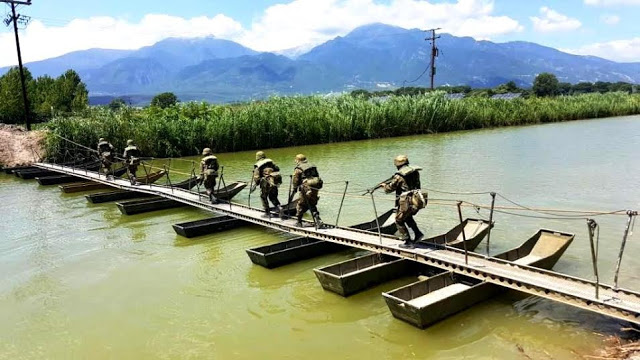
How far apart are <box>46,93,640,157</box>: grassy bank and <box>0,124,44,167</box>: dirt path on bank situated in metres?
1.28

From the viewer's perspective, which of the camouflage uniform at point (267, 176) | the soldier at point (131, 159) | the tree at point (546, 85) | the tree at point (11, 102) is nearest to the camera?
the camouflage uniform at point (267, 176)

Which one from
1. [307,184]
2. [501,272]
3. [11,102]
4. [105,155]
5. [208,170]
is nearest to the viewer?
[501,272]

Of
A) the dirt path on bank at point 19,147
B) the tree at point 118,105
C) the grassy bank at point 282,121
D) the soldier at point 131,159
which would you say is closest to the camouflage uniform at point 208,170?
the soldier at point 131,159

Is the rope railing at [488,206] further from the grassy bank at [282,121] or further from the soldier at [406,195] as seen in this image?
the grassy bank at [282,121]

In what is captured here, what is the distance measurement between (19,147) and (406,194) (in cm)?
2818

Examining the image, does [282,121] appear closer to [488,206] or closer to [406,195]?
[488,206]

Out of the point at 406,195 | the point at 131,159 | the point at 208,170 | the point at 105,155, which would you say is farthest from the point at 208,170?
the point at 105,155

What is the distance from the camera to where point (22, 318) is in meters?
8.73

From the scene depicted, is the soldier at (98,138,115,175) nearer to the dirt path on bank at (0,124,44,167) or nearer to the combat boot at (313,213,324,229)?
the dirt path on bank at (0,124,44,167)

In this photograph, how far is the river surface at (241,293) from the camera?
7254 mm

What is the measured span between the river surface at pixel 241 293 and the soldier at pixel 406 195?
1.09m

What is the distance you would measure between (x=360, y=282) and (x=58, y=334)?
200 inches

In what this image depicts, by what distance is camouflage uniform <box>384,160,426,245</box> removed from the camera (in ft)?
30.2

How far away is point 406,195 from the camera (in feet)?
30.6
